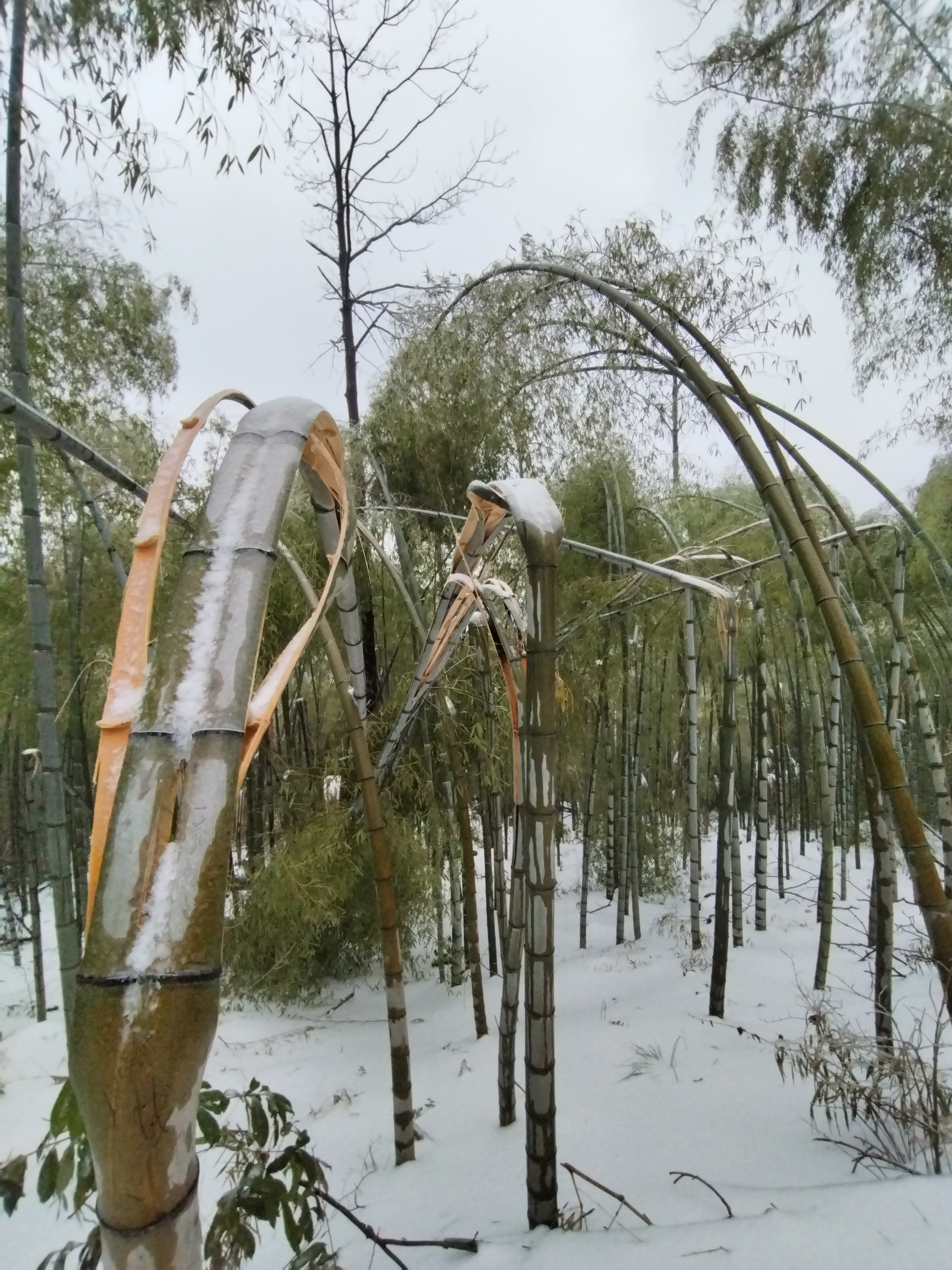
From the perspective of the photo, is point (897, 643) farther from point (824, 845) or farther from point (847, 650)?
point (847, 650)

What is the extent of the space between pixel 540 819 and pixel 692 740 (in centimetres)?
187

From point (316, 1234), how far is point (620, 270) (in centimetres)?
248

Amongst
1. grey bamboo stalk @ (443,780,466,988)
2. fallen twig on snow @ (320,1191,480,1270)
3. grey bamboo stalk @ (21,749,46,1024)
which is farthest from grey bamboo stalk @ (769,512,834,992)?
grey bamboo stalk @ (21,749,46,1024)

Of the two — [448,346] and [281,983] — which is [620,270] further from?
[281,983]

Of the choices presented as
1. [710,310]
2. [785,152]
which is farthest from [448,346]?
[785,152]

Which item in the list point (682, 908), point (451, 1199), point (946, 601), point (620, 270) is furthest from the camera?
point (682, 908)

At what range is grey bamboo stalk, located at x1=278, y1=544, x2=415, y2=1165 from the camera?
1.25 m

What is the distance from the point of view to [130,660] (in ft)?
1.18

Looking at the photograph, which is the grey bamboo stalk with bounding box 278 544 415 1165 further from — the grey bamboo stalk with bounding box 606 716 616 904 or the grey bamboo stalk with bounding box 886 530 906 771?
the grey bamboo stalk with bounding box 606 716 616 904

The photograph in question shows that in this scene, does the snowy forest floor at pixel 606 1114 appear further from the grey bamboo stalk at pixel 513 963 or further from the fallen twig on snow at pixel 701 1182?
the grey bamboo stalk at pixel 513 963

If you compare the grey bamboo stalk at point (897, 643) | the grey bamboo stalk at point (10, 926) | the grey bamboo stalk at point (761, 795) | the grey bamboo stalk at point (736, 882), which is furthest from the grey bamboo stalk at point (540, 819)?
the grey bamboo stalk at point (10, 926)

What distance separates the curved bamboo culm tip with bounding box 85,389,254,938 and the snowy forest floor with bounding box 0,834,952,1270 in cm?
92

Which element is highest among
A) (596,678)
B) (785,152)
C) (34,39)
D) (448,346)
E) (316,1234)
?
Result: (785,152)

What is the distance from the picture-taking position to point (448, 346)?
2.43 meters
